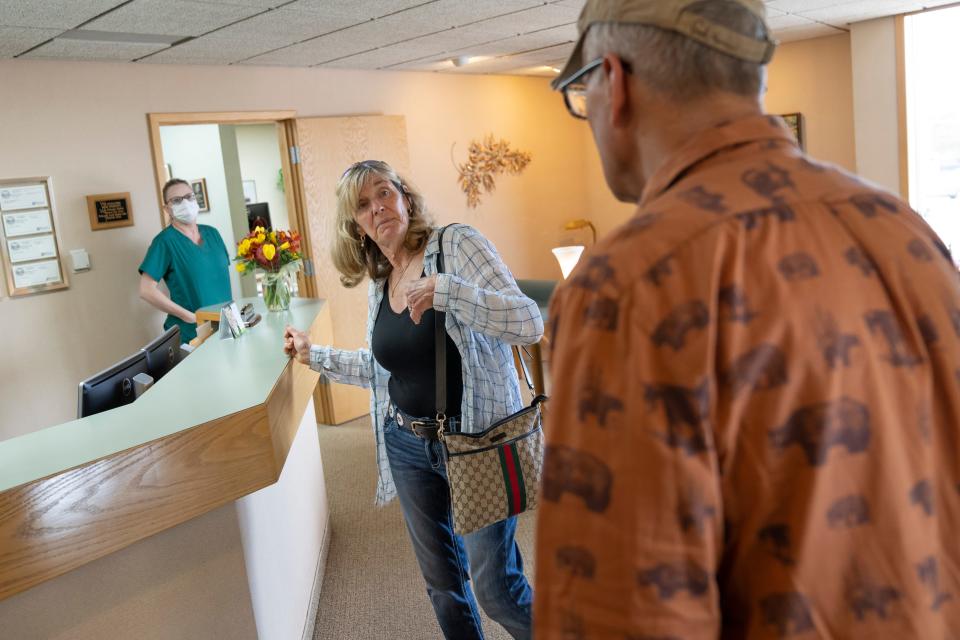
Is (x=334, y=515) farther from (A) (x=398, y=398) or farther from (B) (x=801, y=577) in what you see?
(B) (x=801, y=577)

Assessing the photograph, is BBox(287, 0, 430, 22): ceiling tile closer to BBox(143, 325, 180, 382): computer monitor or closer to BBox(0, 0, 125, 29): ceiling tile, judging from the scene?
BBox(0, 0, 125, 29): ceiling tile

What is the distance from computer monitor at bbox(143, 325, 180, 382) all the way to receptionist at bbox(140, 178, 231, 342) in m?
1.62

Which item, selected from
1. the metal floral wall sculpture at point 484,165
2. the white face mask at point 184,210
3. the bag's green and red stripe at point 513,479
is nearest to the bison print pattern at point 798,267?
the bag's green and red stripe at point 513,479

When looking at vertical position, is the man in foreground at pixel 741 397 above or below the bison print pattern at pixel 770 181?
below

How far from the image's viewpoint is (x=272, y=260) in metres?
2.97

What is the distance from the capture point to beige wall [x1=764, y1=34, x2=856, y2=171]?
222 inches

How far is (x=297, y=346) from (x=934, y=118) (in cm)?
481

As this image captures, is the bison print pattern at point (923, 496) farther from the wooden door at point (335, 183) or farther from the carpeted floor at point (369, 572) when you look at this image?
the wooden door at point (335, 183)

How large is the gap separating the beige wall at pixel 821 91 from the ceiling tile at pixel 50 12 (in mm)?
4538

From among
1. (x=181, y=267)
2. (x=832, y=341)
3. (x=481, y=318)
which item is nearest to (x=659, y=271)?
(x=832, y=341)

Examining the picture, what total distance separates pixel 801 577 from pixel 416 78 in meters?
5.58

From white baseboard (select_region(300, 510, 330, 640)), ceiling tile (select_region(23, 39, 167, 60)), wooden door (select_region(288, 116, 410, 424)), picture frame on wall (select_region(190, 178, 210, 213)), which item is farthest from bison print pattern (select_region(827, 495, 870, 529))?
picture frame on wall (select_region(190, 178, 210, 213))

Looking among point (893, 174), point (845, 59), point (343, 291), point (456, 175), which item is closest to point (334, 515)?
point (343, 291)

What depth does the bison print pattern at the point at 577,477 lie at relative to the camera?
0.67 m
